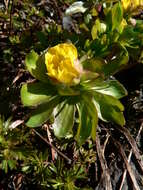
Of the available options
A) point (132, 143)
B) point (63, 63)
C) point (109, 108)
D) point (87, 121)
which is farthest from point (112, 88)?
point (132, 143)

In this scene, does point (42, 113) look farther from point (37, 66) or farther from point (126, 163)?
point (126, 163)

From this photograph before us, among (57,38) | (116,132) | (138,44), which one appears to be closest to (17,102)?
(57,38)

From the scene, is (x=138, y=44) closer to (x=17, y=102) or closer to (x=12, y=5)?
(x=17, y=102)

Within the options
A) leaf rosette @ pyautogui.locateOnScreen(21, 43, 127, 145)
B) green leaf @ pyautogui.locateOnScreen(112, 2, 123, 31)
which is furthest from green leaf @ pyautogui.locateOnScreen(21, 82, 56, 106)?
green leaf @ pyautogui.locateOnScreen(112, 2, 123, 31)

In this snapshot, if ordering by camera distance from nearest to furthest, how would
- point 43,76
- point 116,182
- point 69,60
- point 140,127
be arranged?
point 69,60 → point 43,76 → point 116,182 → point 140,127

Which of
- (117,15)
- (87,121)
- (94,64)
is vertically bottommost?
(87,121)

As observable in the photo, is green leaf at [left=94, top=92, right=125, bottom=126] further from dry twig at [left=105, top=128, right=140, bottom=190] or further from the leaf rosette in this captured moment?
dry twig at [left=105, top=128, right=140, bottom=190]
